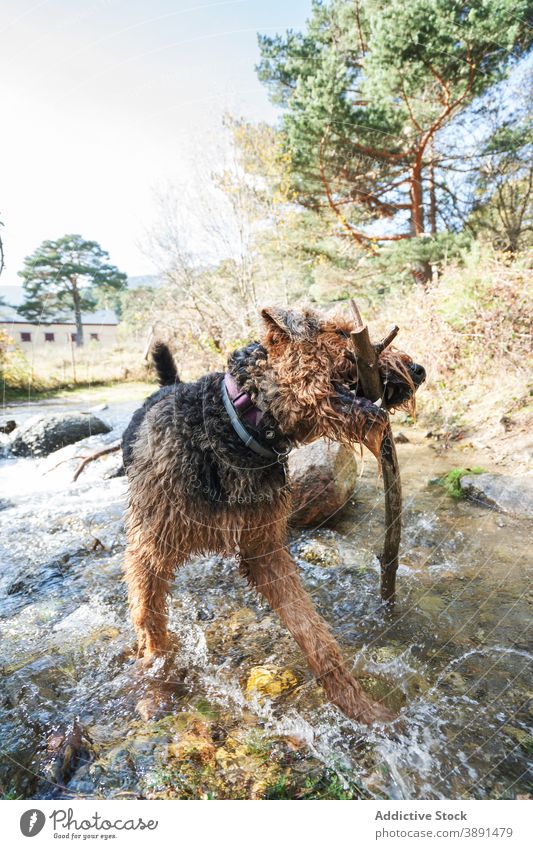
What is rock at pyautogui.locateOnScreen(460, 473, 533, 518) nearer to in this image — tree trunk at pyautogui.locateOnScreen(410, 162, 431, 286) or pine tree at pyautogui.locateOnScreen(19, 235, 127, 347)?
tree trunk at pyautogui.locateOnScreen(410, 162, 431, 286)

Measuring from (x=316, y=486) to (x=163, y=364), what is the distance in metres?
2.18

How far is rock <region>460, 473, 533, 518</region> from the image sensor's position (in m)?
4.05

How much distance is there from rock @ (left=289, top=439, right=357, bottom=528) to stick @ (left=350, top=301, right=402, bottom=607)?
1.38 meters

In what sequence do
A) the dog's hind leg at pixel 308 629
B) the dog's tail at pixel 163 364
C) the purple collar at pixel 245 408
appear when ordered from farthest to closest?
1. the dog's tail at pixel 163 364
2. the dog's hind leg at pixel 308 629
3. the purple collar at pixel 245 408

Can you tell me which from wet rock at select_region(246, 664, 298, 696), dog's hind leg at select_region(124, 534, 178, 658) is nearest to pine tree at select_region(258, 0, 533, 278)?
dog's hind leg at select_region(124, 534, 178, 658)

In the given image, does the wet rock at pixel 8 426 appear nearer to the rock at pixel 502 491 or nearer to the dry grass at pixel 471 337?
the dry grass at pixel 471 337

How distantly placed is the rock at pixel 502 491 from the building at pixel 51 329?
4.21 meters

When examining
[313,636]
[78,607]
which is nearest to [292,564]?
[313,636]

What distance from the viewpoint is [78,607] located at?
3051 millimetres

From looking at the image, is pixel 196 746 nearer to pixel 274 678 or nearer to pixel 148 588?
pixel 274 678

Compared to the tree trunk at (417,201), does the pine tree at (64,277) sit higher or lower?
lower

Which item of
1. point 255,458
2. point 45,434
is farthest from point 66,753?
point 45,434

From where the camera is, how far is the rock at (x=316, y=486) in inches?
165
